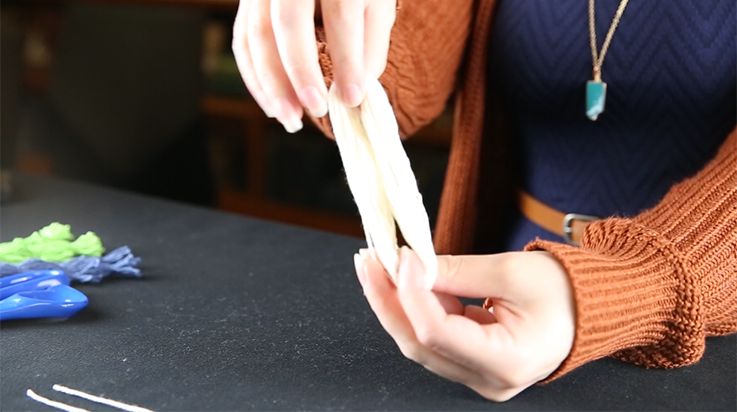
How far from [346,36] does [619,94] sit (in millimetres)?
323

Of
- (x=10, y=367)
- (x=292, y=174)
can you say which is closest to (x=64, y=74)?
(x=292, y=174)

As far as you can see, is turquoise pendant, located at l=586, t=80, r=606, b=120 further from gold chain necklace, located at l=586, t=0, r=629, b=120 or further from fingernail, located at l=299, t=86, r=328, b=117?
fingernail, located at l=299, t=86, r=328, b=117

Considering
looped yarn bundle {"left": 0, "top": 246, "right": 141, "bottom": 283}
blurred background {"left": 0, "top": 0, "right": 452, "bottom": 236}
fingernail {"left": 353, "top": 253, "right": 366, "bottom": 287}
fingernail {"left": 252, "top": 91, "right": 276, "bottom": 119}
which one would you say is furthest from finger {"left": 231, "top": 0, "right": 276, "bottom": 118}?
blurred background {"left": 0, "top": 0, "right": 452, "bottom": 236}

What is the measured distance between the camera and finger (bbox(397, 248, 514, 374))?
381mm

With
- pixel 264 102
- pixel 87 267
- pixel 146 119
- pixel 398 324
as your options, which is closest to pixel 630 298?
pixel 398 324

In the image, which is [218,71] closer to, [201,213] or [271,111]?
[201,213]

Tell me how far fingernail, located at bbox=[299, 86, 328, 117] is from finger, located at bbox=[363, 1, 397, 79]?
4cm

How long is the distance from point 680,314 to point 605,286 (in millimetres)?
69

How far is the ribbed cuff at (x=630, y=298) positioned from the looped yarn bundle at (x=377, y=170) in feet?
0.27

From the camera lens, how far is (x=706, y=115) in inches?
24.7

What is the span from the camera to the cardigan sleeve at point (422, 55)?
664mm

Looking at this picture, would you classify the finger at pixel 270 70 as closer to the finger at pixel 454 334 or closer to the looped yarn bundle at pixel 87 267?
the finger at pixel 454 334

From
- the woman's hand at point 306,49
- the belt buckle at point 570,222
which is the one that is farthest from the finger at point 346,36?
the belt buckle at point 570,222

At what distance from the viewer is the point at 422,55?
0.68 metres
